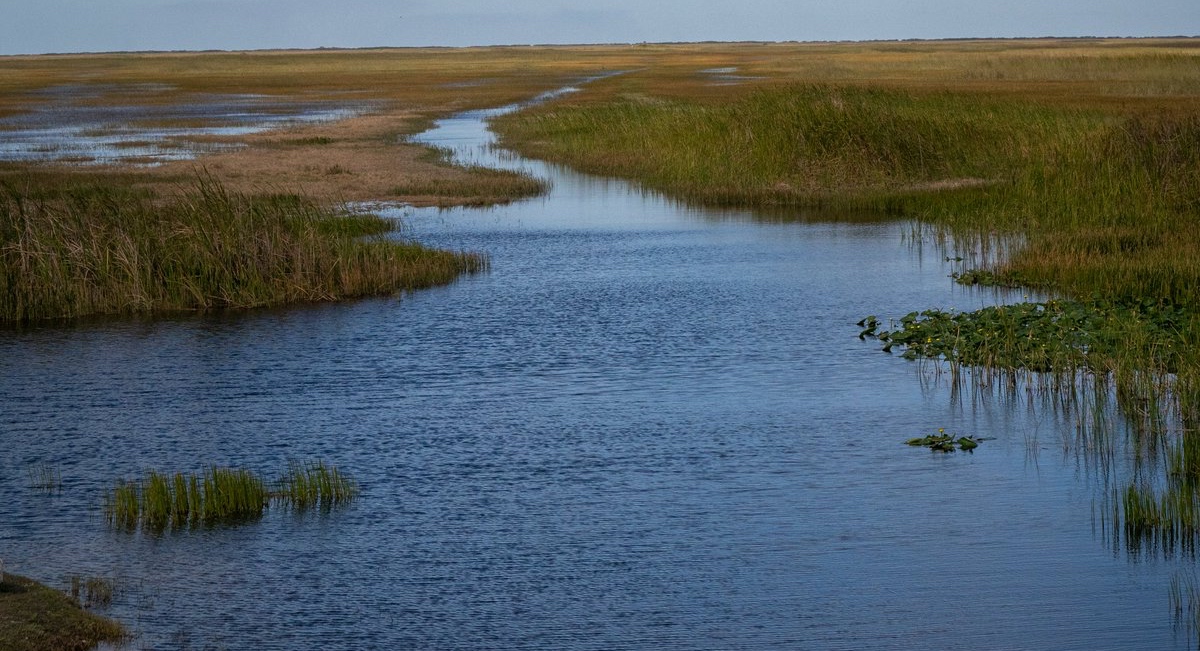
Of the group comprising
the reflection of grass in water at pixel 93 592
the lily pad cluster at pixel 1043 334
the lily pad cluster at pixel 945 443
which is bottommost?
the lily pad cluster at pixel 945 443

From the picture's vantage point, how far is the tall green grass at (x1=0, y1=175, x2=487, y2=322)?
19125 millimetres

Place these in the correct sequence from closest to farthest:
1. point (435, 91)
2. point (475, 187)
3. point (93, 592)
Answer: point (93, 592) < point (475, 187) < point (435, 91)

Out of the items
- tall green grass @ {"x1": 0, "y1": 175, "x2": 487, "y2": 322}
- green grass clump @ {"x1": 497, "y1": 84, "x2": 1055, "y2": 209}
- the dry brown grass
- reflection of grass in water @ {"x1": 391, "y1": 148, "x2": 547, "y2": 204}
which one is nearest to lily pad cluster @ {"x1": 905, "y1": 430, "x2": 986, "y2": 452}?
Answer: tall green grass @ {"x1": 0, "y1": 175, "x2": 487, "y2": 322}

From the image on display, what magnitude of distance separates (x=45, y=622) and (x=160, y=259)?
12.6 metres

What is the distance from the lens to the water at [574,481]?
855 cm

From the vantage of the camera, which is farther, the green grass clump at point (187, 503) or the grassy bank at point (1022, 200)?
the grassy bank at point (1022, 200)

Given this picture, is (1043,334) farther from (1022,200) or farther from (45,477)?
(1022,200)

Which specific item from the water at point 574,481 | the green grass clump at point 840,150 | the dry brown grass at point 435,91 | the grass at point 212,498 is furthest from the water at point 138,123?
the grass at point 212,498

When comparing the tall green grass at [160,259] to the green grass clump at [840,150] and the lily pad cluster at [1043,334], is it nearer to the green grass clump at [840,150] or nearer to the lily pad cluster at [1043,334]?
the lily pad cluster at [1043,334]

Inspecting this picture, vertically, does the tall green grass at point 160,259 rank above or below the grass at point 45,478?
above

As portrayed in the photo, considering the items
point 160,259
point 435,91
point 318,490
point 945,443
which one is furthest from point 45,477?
point 435,91

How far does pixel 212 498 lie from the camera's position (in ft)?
34.7

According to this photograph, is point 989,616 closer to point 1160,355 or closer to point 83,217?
point 1160,355

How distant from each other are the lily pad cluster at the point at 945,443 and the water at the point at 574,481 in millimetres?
299
